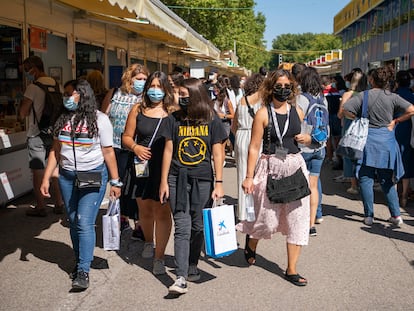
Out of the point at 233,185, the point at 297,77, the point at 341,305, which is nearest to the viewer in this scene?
the point at 341,305

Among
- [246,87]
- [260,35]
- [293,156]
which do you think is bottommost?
[293,156]

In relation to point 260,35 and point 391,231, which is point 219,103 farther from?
point 260,35

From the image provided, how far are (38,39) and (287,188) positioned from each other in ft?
18.6

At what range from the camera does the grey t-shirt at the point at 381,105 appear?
6.39 metres

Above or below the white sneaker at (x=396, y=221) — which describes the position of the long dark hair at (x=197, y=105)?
above

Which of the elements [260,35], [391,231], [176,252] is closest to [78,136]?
[176,252]

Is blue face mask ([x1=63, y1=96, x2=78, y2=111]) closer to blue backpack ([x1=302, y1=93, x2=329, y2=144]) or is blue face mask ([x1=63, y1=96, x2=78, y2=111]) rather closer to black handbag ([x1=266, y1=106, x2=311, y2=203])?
black handbag ([x1=266, y1=106, x2=311, y2=203])

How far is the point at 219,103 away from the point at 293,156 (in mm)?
5857

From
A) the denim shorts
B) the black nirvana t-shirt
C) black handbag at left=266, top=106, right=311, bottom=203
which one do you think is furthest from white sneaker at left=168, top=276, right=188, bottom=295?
the denim shorts

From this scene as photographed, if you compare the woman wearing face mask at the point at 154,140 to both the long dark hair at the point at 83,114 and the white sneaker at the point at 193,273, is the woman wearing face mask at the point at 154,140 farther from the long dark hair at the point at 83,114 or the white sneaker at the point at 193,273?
the long dark hair at the point at 83,114

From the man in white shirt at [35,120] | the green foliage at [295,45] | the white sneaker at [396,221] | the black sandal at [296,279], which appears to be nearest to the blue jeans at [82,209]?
the black sandal at [296,279]

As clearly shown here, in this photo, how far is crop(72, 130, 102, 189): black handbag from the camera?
4402mm

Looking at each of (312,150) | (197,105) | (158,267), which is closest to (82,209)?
(158,267)

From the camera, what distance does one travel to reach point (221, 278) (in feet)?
15.7
